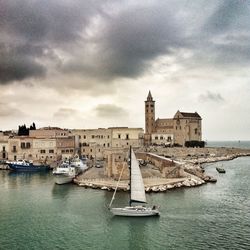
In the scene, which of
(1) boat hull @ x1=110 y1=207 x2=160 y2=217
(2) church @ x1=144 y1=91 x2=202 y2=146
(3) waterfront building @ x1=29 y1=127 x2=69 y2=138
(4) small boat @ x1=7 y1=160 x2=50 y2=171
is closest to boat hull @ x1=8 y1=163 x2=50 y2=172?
(4) small boat @ x1=7 y1=160 x2=50 y2=171

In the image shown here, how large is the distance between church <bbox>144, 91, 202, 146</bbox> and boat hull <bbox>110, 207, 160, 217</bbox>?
6753 centimetres

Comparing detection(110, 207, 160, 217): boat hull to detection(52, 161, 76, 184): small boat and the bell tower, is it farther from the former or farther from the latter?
the bell tower

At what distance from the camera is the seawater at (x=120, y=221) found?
2530 cm

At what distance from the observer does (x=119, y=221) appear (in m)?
30.2

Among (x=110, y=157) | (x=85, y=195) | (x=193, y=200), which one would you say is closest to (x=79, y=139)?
(x=110, y=157)

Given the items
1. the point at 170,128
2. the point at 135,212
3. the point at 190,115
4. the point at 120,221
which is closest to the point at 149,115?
the point at 170,128

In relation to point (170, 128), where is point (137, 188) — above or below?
below

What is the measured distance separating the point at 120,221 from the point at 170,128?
72.4 meters

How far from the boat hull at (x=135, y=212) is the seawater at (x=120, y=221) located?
51cm

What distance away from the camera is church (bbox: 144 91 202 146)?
99.6 m

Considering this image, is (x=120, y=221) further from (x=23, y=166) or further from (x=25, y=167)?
(x=23, y=166)

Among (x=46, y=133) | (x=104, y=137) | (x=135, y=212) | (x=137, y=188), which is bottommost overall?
(x=135, y=212)

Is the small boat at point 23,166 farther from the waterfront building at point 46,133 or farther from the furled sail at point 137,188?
the furled sail at point 137,188

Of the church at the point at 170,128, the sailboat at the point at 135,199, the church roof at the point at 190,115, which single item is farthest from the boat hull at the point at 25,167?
the church roof at the point at 190,115
